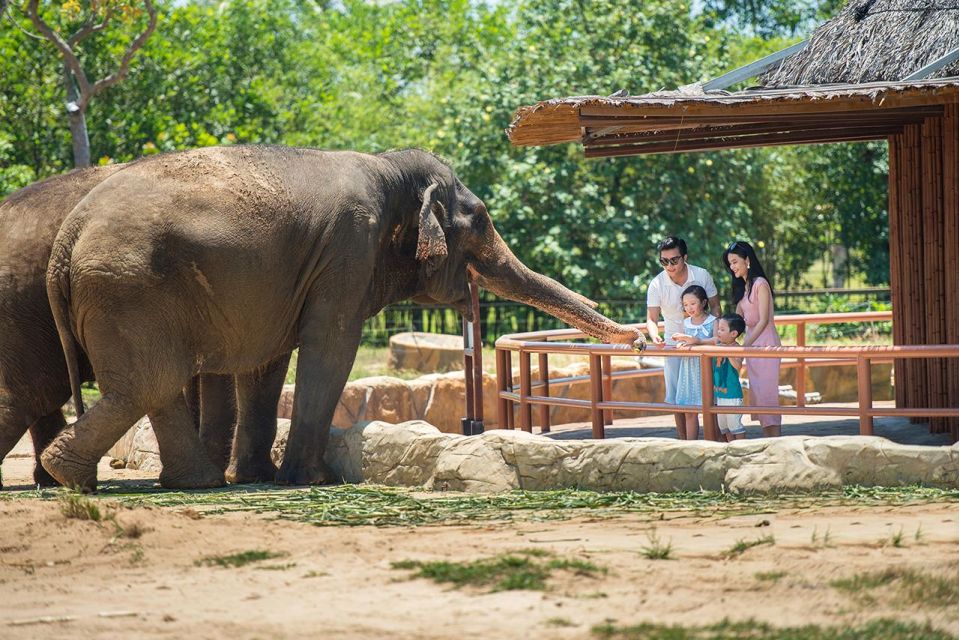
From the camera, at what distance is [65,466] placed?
10094 mm

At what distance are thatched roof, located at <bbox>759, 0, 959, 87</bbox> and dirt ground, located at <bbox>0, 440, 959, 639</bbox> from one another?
192 inches

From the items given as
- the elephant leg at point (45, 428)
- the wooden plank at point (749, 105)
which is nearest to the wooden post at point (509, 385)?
the wooden plank at point (749, 105)

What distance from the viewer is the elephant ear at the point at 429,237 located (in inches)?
443

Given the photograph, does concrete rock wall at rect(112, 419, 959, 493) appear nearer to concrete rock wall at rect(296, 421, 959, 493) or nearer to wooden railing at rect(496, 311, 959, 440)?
concrete rock wall at rect(296, 421, 959, 493)

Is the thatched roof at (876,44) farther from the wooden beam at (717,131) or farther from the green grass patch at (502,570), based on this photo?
the green grass patch at (502,570)

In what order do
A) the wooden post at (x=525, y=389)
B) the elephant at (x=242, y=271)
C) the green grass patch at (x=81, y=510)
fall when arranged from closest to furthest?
1. the green grass patch at (x=81, y=510)
2. the elephant at (x=242, y=271)
3. the wooden post at (x=525, y=389)

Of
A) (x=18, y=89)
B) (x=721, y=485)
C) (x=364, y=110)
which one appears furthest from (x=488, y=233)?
(x=364, y=110)

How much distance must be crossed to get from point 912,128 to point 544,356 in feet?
11.1

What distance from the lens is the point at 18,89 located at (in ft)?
77.3

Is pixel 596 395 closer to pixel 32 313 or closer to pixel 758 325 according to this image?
pixel 758 325

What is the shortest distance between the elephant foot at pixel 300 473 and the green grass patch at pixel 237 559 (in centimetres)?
332

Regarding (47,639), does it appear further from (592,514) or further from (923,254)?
(923,254)

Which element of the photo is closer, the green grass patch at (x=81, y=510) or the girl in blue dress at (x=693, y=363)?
the green grass patch at (x=81, y=510)

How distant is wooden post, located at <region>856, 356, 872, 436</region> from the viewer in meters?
9.48
